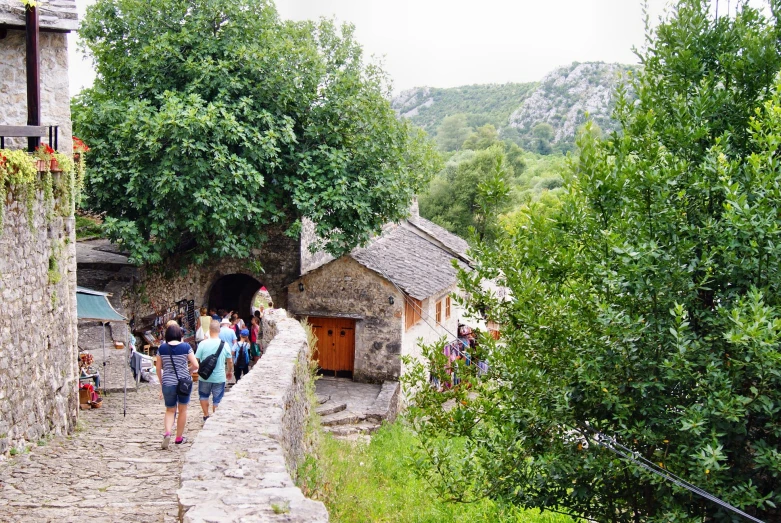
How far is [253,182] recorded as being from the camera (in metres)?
16.3

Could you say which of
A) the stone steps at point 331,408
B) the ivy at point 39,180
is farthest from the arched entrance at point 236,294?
the ivy at point 39,180

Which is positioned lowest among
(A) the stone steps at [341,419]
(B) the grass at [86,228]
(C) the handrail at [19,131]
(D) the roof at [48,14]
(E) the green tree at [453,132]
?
(A) the stone steps at [341,419]

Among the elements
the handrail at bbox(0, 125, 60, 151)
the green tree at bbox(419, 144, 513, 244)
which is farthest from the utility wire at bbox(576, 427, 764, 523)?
the green tree at bbox(419, 144, 513, 244)

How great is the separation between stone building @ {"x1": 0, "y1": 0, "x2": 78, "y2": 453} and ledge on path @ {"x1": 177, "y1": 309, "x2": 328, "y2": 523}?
304cm

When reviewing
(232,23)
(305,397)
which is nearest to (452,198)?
(232,23)

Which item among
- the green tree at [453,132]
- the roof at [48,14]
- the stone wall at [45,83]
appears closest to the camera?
the roof at [48,14]

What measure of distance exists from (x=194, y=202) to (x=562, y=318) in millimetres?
10773

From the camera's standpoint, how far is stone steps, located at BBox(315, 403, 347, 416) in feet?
54.7

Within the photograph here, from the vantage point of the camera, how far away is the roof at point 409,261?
19375 mm

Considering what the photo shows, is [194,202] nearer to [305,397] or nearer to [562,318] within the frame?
[305,397]

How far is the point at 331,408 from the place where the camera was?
1688cm

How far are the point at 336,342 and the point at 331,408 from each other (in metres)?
3.40

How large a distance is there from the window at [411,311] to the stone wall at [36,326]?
31.0 ft

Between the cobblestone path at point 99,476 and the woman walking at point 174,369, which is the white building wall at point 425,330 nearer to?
the cobblestone path at point 99,476
